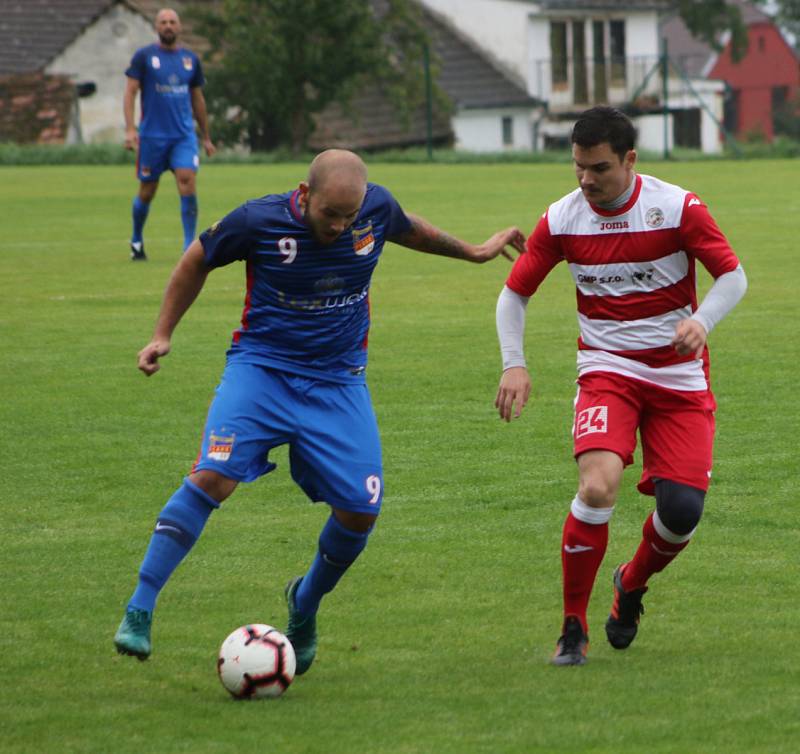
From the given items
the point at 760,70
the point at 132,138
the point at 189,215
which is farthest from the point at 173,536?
the point at 760,70

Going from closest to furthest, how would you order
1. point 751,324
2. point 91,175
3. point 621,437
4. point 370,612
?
point 621,437 → point 370,612 → point 751,324 → point 91,175

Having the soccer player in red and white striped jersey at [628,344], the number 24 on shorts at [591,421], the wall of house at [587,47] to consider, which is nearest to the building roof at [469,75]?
the wall of house at [587,47]

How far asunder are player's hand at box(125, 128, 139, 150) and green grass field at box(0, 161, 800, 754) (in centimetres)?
314

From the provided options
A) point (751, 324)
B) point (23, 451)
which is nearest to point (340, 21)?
point (751, 324)

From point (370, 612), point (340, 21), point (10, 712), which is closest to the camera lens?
point (10, 712)

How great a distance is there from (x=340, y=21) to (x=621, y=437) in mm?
39119

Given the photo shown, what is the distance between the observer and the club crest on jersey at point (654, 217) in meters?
6.20

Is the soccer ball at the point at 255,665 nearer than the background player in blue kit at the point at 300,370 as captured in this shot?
Yes

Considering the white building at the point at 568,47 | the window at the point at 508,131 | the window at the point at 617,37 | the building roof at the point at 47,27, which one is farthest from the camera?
the window at the point at 617,37

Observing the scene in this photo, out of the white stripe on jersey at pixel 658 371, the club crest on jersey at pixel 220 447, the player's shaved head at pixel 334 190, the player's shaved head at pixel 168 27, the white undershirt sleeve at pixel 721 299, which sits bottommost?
the club crest on jersey at pixel 220 447

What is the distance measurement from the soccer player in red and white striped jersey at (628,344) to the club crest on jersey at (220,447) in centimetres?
101

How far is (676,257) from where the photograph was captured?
6.24 meters

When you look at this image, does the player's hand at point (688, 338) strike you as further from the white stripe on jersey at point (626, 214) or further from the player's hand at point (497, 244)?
the player's hand at point (497, 244)

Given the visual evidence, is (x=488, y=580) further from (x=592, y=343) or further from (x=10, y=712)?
(x=10, y=712)
